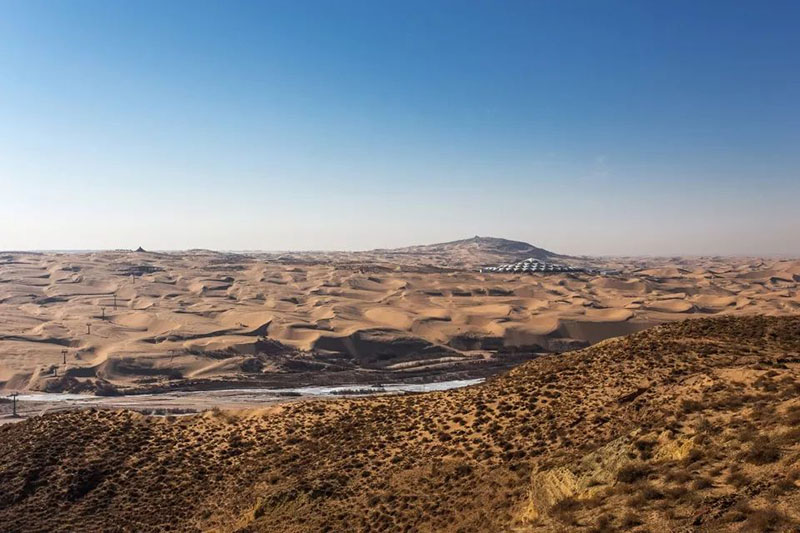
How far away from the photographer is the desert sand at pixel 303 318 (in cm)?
6800

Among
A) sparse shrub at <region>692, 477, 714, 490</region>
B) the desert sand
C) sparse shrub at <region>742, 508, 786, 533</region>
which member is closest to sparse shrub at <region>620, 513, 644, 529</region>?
sparse shrub at <region>692, 477, 714, 490</region>

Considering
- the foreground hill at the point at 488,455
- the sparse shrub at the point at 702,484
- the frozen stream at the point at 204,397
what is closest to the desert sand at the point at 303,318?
the frozen stream at the point at 204,397

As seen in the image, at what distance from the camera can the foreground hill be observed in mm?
11562

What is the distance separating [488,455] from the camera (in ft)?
61.3

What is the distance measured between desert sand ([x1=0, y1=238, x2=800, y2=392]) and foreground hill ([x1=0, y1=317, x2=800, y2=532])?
38.4 meters

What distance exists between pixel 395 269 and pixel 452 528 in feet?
463

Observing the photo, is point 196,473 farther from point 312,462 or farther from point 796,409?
point 796,409

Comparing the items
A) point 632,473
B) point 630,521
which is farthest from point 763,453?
point 630,521

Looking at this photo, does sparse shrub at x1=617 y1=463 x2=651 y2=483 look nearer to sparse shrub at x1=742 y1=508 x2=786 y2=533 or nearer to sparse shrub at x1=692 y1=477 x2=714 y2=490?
sparse shrub at x1=692 y1=477 x2=714 y2=490

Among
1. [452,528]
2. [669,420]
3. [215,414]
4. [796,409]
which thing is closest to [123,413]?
[215,414]

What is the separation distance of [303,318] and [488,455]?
78.6 m

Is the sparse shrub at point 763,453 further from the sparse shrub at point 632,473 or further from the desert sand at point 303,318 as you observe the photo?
the desert sand at point 303,318

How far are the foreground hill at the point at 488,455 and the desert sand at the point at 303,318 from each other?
3842 cm

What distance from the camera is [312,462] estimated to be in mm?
21719
